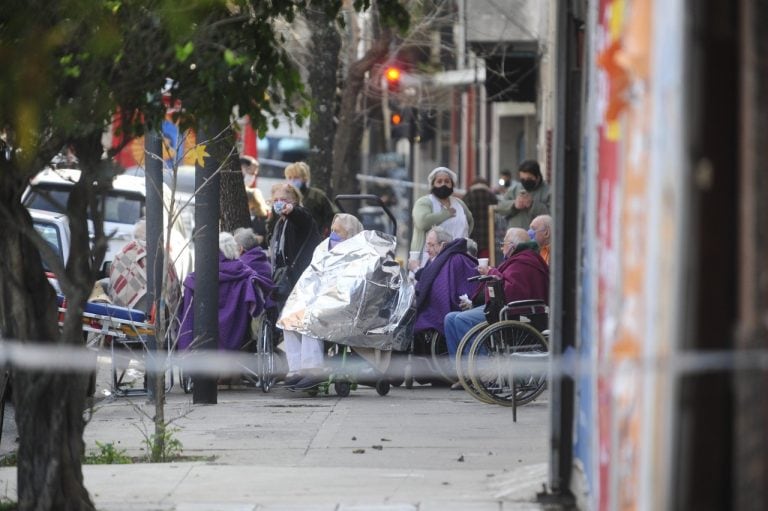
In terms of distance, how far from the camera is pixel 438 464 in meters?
9.41

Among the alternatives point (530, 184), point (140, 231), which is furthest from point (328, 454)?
point (530, 184)

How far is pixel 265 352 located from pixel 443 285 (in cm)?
163

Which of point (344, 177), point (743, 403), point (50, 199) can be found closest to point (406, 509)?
point (50, 199)

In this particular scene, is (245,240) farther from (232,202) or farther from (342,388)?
(232,202)

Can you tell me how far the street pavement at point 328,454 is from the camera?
26.5 feet

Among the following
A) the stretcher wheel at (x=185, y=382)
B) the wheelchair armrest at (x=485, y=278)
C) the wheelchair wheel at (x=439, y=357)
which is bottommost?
the stretcher wheel at (x=185, y=382)

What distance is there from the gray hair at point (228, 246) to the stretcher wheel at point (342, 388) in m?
1.55

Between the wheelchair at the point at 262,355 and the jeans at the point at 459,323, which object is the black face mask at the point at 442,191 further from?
the jeans at the point at 459,323

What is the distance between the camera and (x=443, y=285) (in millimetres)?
13367

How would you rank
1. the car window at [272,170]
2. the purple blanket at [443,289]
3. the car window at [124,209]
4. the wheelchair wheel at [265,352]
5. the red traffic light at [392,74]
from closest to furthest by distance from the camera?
1. the purple blanket at [443,289]
2. the wheelchair wheel at [265,352]
3. the car window at [124,209]
4. the red traffic light at [392,74]
5. the car window at [272,170]

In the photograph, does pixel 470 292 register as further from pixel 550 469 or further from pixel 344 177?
pixel 344 177

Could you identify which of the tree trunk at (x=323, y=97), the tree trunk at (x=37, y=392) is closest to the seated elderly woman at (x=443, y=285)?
the tree trunk at (x=37, y=392)

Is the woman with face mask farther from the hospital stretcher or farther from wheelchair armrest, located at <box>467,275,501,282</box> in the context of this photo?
the hospital stretcher

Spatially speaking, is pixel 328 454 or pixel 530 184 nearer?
pixel 328 454
